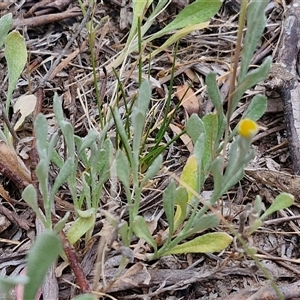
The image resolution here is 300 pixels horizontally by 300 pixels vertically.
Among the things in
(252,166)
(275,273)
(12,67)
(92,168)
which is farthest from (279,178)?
(12,67)

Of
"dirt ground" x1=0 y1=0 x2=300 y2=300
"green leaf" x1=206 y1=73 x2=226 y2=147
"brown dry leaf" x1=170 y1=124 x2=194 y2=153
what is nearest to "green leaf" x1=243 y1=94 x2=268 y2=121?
"green leaf" x1=206 y1=73 x2=226 y2=147

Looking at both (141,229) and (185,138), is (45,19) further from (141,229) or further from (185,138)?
(141,229)

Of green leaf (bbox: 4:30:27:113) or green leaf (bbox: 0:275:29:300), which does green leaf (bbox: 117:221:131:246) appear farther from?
green leaf (bbox: 4:30:27:113)

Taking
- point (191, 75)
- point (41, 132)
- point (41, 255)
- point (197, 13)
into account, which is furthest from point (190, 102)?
point (41, 255)

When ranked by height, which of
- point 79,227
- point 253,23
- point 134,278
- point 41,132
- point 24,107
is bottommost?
point 134,278

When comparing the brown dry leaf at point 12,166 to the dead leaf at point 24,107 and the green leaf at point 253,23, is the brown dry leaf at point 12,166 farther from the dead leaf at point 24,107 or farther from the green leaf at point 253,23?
the green leaf at point 253,23

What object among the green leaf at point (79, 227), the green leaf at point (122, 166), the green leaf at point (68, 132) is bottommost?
the green leaf at point (79, 227)

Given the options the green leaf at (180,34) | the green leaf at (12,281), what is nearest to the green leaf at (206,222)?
the green leaf at (12,281)
